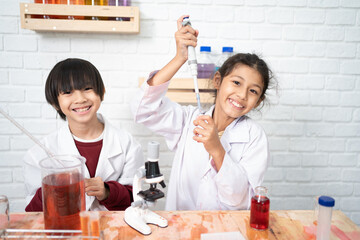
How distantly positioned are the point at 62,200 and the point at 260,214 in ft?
1.76

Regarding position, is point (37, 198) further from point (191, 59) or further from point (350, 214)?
point (350, 214)

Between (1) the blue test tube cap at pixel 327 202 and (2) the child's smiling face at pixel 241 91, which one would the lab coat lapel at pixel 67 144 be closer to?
(2) the child's smiling face at pixel 241 91

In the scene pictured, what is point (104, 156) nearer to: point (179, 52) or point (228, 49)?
point (179, 52)

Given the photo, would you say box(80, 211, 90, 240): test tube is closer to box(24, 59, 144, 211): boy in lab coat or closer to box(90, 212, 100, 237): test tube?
box(90, 212, 100, 237): test tube


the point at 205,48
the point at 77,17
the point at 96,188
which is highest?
the point at 77,17

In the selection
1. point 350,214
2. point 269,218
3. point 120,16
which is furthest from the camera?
→ point 350,214

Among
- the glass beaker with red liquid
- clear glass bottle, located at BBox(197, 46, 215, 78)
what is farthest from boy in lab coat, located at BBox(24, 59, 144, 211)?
clear glass bottle, located at BBox(197, 46, 215, 78)

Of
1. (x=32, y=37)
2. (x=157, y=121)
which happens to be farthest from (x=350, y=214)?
(x=32, y=37)

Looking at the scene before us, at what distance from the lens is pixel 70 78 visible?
1.21m

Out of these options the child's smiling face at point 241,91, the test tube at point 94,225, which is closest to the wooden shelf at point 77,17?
the child's smiling face at point 241,91

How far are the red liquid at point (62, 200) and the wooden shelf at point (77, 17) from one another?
1.06 metres

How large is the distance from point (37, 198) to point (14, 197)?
3.07 ft

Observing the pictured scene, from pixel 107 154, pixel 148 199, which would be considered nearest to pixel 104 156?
pixel 107 154

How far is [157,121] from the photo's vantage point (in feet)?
4.37
